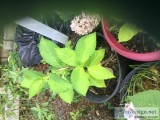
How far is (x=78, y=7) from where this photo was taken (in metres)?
0.29

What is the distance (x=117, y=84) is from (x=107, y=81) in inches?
2.8

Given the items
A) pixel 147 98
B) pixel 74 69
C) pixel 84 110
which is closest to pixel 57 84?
pixel 74 69

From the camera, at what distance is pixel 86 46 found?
31.8 inches

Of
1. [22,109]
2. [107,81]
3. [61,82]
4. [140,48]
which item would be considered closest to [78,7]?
[61,82]

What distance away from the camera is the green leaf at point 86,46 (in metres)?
0.81

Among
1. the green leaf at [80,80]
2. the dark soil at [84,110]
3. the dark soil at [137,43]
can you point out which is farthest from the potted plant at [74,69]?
the dark soil at [84,110]

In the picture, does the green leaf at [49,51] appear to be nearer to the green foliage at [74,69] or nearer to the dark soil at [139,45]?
the green foliage at [74,69]

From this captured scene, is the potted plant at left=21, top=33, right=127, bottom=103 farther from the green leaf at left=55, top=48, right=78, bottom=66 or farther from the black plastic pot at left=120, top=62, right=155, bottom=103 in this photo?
the black plastic pot at left=120, top=62, right=155, bottom=103

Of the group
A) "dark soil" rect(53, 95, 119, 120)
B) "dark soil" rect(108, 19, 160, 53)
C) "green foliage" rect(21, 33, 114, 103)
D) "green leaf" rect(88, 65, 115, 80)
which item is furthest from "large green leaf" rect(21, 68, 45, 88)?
"dark soil" rect(53, 95, 119, 120)

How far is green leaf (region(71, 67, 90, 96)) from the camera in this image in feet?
2.68

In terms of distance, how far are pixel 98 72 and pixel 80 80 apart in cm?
6

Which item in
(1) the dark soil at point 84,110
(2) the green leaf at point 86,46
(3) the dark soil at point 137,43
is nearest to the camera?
(2) the green leaf at point 86,46

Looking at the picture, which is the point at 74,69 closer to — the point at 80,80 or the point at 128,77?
the point at 80,80

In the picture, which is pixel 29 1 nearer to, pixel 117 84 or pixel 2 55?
pixel 117 84
